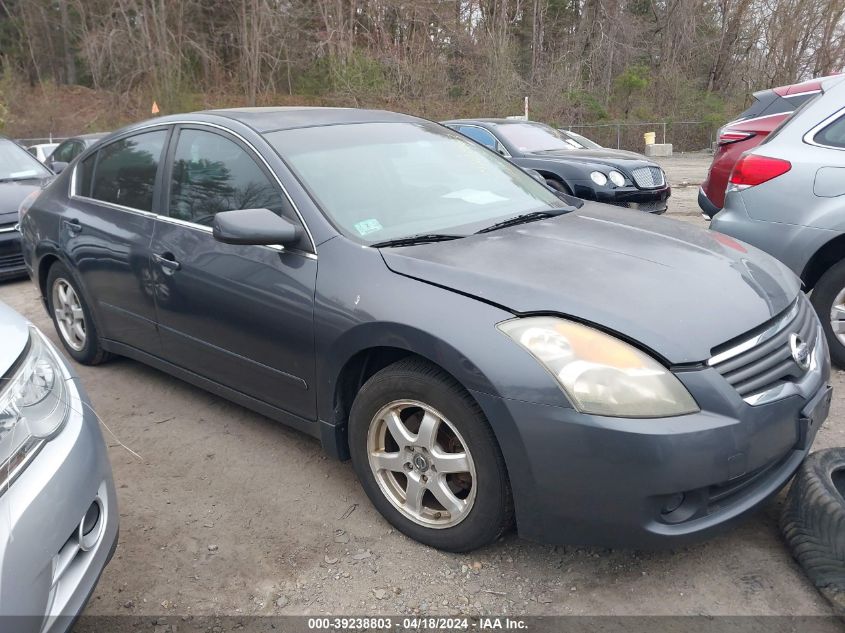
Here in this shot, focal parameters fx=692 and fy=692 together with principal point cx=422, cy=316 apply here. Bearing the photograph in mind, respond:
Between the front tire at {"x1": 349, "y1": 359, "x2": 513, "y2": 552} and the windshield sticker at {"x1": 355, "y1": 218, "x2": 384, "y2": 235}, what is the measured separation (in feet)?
2.03

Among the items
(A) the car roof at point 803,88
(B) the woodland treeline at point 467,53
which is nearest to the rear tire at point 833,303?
(A) the car roof at point 803,88

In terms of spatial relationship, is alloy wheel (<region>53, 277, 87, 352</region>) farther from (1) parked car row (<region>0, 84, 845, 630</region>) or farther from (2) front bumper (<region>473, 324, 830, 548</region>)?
(2) front bumper (<region>473, 324, 830, 548</region>)

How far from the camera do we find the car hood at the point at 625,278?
7.36 feet

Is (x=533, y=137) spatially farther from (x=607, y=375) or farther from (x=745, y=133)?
(x=607, y=375)

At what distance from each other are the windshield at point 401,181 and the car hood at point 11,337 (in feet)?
3.97

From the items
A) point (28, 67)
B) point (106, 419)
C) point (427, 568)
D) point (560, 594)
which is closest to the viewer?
point (560, 594)

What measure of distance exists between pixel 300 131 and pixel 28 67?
39.4m

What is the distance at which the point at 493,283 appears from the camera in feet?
7.90

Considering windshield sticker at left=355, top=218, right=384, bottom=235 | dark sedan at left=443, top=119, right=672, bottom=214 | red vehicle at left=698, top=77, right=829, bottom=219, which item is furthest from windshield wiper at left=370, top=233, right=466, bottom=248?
dark sedan at left=443, top=119, right=672, bottom=214

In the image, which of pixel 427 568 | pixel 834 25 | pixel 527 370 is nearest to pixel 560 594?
pixel 427 568

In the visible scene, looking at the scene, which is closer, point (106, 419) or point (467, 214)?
point (467, 214)

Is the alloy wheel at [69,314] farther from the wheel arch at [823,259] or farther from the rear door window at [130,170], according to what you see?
the wheel arch at [823,259]

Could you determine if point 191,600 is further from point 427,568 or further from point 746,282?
point 746,282

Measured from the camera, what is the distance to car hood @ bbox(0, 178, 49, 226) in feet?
23.4
